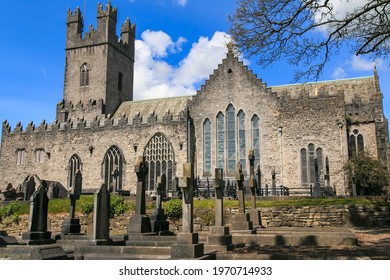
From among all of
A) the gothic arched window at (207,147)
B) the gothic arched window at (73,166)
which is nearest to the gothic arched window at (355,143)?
the gothic arched window at (207,147)

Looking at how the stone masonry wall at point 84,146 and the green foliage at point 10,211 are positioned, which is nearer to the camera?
the green foliage at point 10,211

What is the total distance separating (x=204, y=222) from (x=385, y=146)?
17.1m

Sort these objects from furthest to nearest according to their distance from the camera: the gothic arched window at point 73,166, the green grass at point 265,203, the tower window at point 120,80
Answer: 1. the tower window at point 120,80
2. the gothic arched window at point 73,166
3. the green grass at point 265,203

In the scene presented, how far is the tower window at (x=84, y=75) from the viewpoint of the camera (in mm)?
49050

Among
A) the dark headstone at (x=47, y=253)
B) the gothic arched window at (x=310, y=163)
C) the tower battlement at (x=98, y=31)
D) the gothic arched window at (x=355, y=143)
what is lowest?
the dark headstone at (x=47, y=253)

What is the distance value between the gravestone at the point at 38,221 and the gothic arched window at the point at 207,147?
22.4 m

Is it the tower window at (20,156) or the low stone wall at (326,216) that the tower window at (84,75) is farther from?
the low stone wall at (326,216)

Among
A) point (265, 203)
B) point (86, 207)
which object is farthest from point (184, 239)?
point (86, 207)

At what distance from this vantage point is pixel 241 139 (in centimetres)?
3462

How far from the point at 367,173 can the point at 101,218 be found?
21994 millimetres

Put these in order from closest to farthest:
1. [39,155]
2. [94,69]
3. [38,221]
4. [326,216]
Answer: [38,221], [326,216], [39,155], [94,69]

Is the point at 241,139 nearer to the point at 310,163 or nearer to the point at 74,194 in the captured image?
the point at 310,163

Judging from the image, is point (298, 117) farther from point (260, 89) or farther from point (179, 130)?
point (179, 130)

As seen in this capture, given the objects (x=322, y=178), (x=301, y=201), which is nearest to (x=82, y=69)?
(x=322, y=178)
